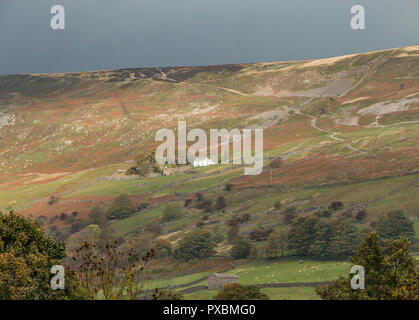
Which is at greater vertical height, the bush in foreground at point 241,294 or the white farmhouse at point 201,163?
the bush in foreground at point 241,294

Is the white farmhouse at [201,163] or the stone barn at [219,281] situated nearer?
the stone barn at [219,281]

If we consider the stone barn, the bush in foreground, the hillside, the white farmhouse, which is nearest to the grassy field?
the stone barn

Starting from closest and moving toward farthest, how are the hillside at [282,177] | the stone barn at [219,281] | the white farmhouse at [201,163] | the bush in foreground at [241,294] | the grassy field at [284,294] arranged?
the bush in foreground at [241,294], the grassy field at [284,294], the stone barn at [219,281], the hillside at [282,177], the white farmhouse at [201,163]

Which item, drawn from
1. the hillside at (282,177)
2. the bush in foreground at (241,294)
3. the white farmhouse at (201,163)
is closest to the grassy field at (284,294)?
the bush in foreground at (241,294)

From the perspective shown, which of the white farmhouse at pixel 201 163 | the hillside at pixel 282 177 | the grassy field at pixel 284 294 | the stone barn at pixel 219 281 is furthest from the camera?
the white farmhouse at pixel 201 163

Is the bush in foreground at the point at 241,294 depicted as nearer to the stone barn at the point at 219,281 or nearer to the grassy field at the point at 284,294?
the grassy field at the point at 284,294

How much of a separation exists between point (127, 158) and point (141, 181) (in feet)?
169

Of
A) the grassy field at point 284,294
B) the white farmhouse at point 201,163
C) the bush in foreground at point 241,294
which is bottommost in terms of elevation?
the white farmhouse at point 201,163

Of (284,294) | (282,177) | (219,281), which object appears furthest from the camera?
(282,177)

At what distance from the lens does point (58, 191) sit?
14350 centimetres

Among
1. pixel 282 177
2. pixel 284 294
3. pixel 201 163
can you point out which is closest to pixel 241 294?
pixel 284 294

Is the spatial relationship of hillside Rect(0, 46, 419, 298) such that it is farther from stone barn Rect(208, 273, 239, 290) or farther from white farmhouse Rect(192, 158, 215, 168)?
stone barn Rect(208, 273, 239, 290)

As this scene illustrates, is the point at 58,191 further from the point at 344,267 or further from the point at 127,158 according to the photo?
the point at 344,267

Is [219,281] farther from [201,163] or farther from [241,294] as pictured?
[201,163]
